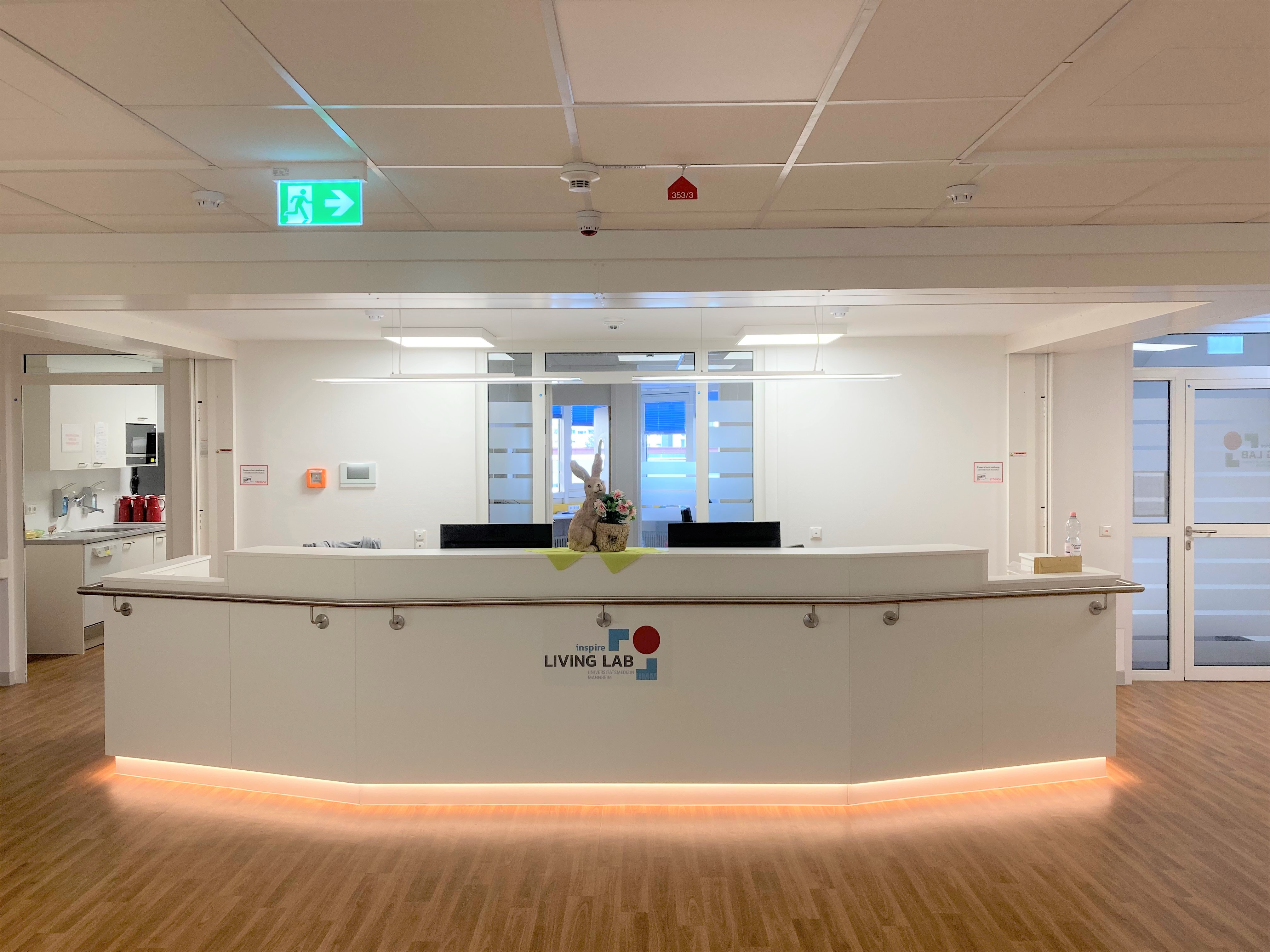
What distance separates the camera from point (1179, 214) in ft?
13.5

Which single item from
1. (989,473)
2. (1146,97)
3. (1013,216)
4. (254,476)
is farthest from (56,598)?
(1146,97)

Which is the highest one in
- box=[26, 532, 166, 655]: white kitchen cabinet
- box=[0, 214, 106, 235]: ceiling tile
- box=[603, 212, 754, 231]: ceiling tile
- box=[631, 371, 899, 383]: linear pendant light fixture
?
box=[603, 212, 754, 231]: ceiling tile

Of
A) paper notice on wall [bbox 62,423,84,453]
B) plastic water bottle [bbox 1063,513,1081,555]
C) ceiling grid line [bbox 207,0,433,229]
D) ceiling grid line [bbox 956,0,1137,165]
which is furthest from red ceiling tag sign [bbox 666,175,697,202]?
paper notice on wall [bbox 62,423,84,453]

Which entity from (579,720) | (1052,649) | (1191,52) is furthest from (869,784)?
(1191,52)

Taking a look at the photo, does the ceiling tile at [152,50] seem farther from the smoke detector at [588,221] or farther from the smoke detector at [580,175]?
the smoke detector at [588,221]

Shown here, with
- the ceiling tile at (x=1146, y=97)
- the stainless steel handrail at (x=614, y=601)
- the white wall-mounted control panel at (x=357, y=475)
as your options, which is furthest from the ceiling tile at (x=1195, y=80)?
the white wall-mounted control panel at (x=357, y=475)

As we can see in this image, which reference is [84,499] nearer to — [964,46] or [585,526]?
[585,526]

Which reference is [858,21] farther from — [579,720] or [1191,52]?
[579,720]

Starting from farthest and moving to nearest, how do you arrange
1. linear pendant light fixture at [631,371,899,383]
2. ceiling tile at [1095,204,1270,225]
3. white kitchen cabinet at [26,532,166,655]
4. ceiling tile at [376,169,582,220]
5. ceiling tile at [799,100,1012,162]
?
1. white kitchen cabinet at [26,532,166,655]
2. linear pendant light fixture at [631,371,899,383]
3. ceiling tile at [1095,204,1270,225]
4. ceiling tile at [376,169,582,220]
5. ceiling tile at [799,100,1012,162]

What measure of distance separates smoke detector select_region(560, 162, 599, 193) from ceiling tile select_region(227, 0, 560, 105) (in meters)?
0.57

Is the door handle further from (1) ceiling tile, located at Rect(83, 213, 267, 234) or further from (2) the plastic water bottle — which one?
(1) ceiling tile, located at Rect(83, 213, 267, 234)

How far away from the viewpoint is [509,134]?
310 centimetres

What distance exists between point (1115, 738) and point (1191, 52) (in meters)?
3.88

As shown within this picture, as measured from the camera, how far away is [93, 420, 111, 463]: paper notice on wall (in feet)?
28.0
